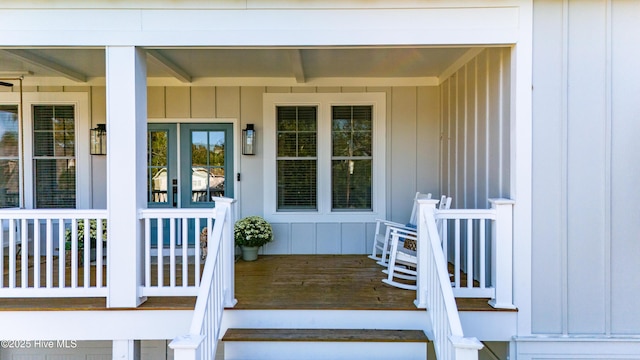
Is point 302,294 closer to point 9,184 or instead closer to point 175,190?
point 175,190

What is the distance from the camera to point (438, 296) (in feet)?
8.25

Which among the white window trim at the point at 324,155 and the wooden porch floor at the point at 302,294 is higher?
the white window trim at the point at 324,155

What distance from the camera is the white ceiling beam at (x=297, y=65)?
Result: 356cm

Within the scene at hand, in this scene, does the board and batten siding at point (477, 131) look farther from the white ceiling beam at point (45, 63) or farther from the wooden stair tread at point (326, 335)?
the white ceiling beam at point (45, 63)

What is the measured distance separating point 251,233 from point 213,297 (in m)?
1.97

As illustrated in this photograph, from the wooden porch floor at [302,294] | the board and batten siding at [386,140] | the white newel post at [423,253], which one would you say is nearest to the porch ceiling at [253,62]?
the board and batten siding at [386,140]

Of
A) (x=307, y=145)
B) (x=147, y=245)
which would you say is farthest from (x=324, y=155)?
(x=147, y=245)

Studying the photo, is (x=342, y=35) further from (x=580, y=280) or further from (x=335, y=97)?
(x=580, y=280)

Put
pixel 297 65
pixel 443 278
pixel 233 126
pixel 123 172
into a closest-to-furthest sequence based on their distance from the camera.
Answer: pixel 443 278, pixel 123 172, pixel 297 65, pixel 233 126

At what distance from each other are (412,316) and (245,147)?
296cm

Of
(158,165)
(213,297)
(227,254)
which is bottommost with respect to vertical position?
(213,297)

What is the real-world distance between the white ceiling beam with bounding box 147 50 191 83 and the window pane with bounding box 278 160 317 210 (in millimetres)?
1566

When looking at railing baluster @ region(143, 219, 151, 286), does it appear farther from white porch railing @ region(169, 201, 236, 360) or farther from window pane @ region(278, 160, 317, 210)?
window pane @ region(278, 160, 317, 210)

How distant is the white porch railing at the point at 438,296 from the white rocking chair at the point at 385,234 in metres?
1.07
